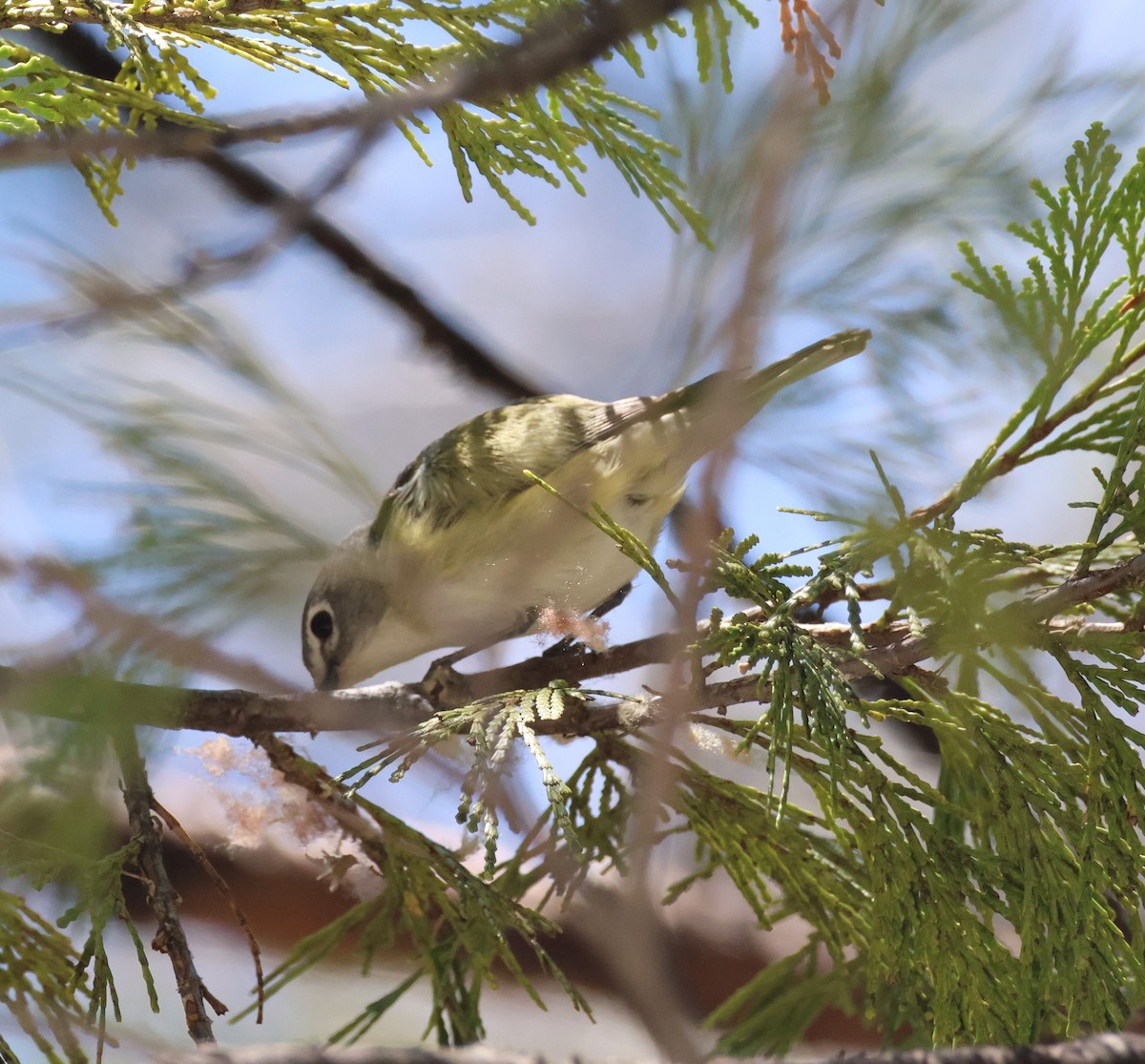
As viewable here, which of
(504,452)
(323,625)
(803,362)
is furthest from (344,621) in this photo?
(803,362)

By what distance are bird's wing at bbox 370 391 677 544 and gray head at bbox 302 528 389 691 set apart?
13cm

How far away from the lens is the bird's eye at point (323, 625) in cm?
179

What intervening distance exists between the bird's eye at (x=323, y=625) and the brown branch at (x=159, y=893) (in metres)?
0.67

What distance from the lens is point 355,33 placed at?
3.66ft

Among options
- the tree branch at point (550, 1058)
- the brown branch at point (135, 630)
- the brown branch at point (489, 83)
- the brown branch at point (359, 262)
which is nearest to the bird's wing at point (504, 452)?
the brown branch at point (359, 262)

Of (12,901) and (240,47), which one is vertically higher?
(240,47)

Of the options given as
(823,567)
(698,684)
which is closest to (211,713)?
(698,684)

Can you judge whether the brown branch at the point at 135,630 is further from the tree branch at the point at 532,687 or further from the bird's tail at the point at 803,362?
the bird's tail at the point at 803,362

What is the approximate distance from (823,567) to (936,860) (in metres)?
0.29

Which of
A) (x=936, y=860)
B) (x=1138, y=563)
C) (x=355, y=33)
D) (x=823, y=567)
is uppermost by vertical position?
(x=355, y=33)

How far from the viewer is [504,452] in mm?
1595

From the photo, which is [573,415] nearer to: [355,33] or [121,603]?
[355,33]

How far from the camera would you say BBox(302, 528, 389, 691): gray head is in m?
1.75

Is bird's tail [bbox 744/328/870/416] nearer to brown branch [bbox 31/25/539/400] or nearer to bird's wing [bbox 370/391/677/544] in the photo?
bird's wing [bbox 370/391/677/544]
